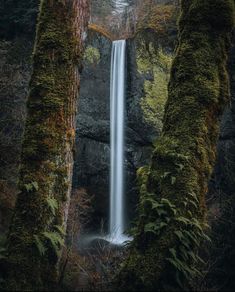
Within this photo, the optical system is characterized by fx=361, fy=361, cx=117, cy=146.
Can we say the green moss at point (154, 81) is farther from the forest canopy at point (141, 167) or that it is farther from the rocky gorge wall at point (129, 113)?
the forest canopy at point (141, 167)

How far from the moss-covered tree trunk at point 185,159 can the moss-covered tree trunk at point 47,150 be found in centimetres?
109

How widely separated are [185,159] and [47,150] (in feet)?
6.16

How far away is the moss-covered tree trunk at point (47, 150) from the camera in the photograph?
452 centimetres

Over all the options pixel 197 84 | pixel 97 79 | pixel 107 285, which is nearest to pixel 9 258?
pixel 107 285

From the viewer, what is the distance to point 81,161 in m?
17.0

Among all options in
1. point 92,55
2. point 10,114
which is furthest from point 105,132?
point 10,114

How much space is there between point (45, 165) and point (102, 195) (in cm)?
1232

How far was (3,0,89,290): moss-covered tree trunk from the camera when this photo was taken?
452cm

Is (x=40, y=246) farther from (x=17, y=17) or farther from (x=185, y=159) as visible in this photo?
(x=17, y=17)

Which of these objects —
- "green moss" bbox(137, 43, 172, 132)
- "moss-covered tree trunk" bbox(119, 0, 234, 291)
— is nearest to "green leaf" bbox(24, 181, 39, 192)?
"moss-covered tree trunk" bbox(119, 0, 234, 291)

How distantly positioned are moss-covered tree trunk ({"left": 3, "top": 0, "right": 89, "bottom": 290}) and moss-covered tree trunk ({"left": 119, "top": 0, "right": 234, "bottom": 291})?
109 cm

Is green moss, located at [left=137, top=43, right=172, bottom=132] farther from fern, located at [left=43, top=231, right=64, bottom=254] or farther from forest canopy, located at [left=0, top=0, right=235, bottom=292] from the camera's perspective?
fern, located at [left=43, top=231, right=64, bottom=254]

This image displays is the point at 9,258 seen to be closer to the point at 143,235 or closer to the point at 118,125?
the point at 143,235

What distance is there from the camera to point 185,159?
465cm
